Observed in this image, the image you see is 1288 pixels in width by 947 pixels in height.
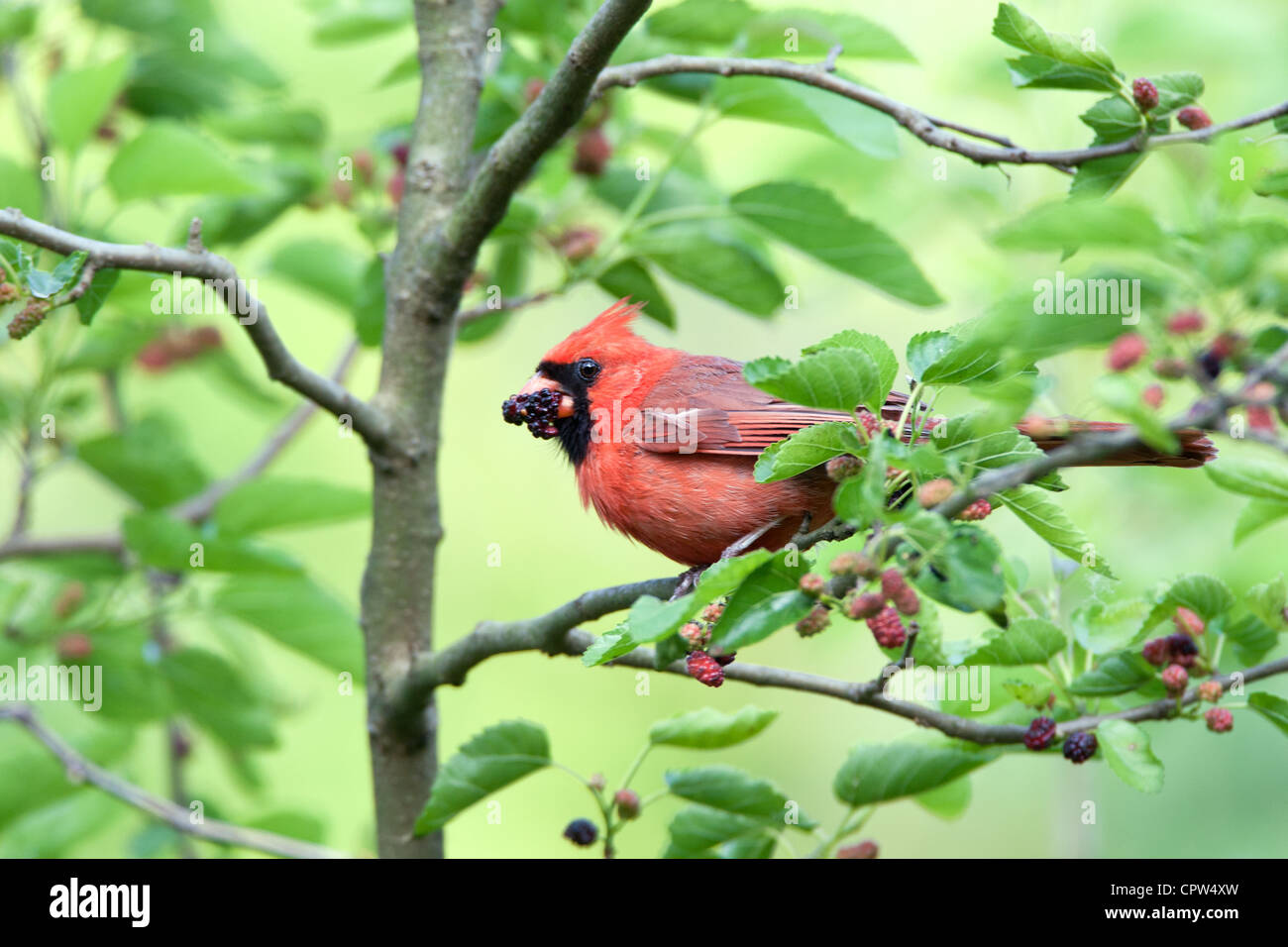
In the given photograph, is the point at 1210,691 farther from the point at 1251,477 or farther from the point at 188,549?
the point at 188,549

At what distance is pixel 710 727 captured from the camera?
2465 millimetres

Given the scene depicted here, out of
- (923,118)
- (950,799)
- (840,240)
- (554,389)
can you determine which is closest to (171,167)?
(554,389)

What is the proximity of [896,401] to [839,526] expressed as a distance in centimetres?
100

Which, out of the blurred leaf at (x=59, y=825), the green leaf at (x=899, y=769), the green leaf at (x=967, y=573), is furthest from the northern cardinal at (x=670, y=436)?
the blurred leaf at (x=59, y=825)

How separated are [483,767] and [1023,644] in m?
1.03

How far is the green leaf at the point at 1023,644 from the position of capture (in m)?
2.19

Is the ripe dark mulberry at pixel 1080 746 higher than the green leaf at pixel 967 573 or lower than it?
lower

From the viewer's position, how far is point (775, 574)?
182 centimetres

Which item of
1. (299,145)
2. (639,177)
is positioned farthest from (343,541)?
(639,177)

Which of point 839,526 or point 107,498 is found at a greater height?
point 107,498

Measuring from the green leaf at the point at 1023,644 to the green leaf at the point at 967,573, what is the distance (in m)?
0.53

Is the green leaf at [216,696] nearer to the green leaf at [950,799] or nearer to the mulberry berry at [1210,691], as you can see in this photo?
the green leaf at [950,799]

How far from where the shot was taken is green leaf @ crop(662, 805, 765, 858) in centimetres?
248
